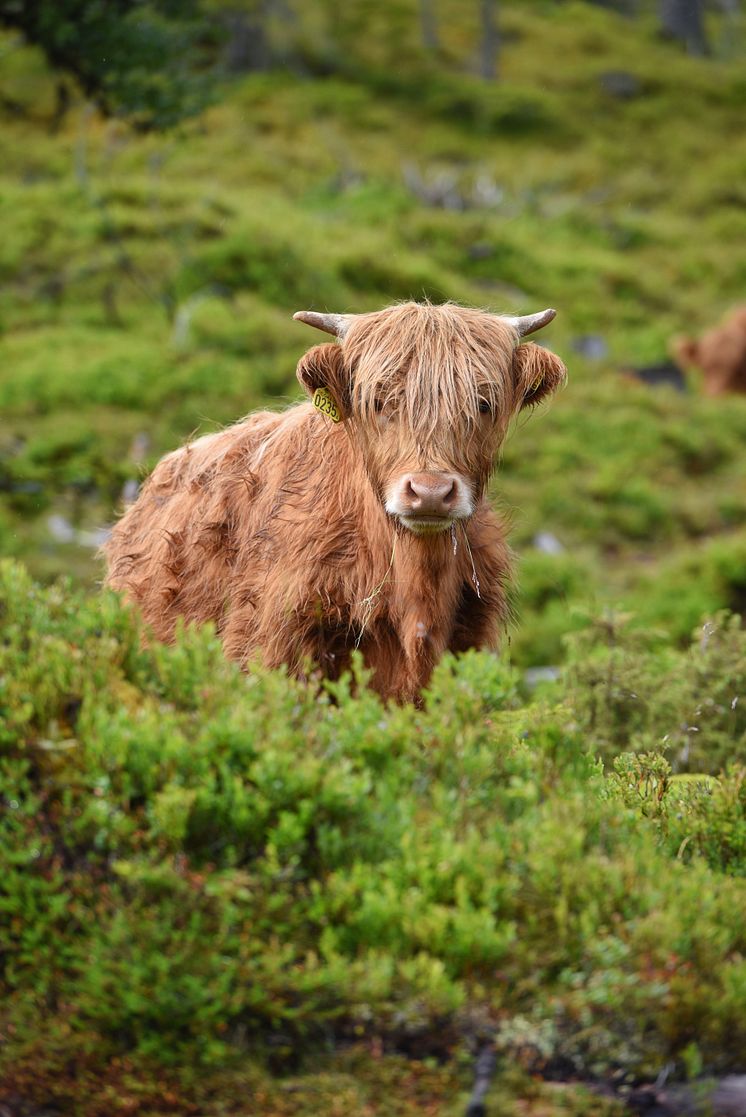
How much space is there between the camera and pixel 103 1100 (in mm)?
3066

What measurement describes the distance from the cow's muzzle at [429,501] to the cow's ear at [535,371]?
81 centimetres

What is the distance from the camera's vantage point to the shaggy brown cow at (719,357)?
22.3 meters

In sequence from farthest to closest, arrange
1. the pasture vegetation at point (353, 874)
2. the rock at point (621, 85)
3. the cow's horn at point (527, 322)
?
the rock at point (621, 85) < the cow's horn at point (527, 322) < the pasture vegetation at point (353, 874)

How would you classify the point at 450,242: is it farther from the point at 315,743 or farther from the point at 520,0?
the point at 520,0

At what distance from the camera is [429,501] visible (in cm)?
482

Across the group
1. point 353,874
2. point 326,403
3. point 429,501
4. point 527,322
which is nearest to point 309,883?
point 353,874

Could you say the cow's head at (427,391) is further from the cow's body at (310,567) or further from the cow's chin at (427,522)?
the cow's body at (310,567)

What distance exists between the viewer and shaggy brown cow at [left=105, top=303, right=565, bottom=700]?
5172mm

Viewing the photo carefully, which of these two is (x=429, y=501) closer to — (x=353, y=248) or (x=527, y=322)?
(x=527, y=322)

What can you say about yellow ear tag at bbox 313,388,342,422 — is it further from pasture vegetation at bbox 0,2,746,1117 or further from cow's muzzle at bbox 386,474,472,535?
pasture vegetation at bbox 0,2,746,1117

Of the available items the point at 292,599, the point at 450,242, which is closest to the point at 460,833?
the point at 292,599

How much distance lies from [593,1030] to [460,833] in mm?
629

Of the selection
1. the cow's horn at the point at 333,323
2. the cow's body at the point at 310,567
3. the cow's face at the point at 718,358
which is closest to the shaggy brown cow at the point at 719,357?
the cow's face at the point at 718,358

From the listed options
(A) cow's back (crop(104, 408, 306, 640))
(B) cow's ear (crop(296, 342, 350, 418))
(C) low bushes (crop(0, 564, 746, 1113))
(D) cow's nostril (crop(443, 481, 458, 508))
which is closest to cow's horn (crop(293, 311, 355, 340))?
(B) cow's ear (crop(296, 342, 350, 418))
